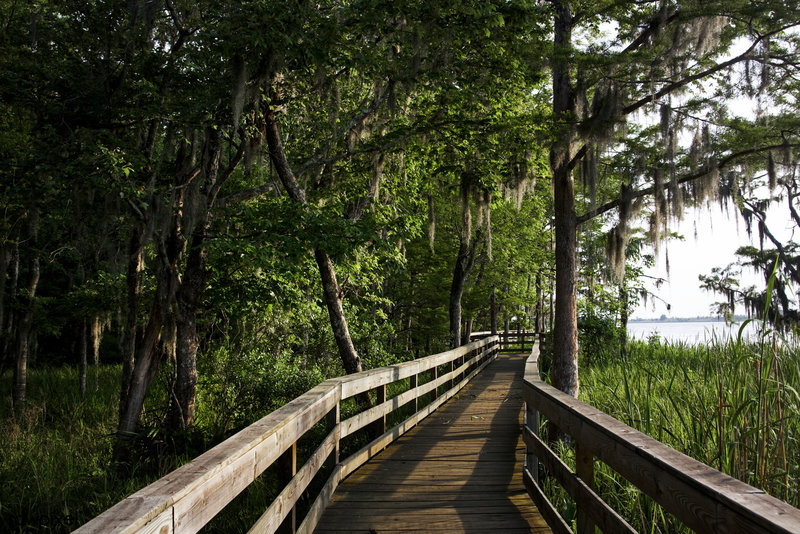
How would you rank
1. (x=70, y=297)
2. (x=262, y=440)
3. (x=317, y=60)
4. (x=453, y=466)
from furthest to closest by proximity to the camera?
(x=70, y=297) → (x=317, y=60) → (x=453, y=466) → (x=262, y=440)

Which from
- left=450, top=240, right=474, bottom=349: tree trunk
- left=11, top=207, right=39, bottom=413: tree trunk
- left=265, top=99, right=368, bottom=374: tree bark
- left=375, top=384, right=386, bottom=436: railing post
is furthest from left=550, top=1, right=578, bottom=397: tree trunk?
left=11, top=207, right=39, bottom=413: tree trunk

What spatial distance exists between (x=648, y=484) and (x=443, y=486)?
9.35 ft

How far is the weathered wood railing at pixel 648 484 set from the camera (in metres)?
1.47

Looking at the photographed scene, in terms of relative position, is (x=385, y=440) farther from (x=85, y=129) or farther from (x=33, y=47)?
(x=33, y=47)

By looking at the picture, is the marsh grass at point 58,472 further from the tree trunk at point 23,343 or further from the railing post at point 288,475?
the railing post at point 288,475

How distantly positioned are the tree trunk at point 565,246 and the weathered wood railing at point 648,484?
443 centimetres

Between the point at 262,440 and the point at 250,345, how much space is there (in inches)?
340

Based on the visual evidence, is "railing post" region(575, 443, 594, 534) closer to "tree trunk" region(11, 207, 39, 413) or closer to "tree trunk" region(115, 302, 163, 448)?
"tree trunk" region(115, 302, 163, 448)

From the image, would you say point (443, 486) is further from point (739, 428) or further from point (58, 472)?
point (58, 472)

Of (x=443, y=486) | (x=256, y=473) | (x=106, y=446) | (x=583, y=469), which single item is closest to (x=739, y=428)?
(x=583, y=469)

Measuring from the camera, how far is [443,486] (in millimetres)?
4652

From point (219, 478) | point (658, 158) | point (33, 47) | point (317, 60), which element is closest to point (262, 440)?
point (219, 478)

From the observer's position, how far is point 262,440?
2.46m

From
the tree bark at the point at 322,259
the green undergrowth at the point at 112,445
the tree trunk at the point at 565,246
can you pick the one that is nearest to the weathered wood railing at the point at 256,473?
the green undergrowth at the point at 112,445
